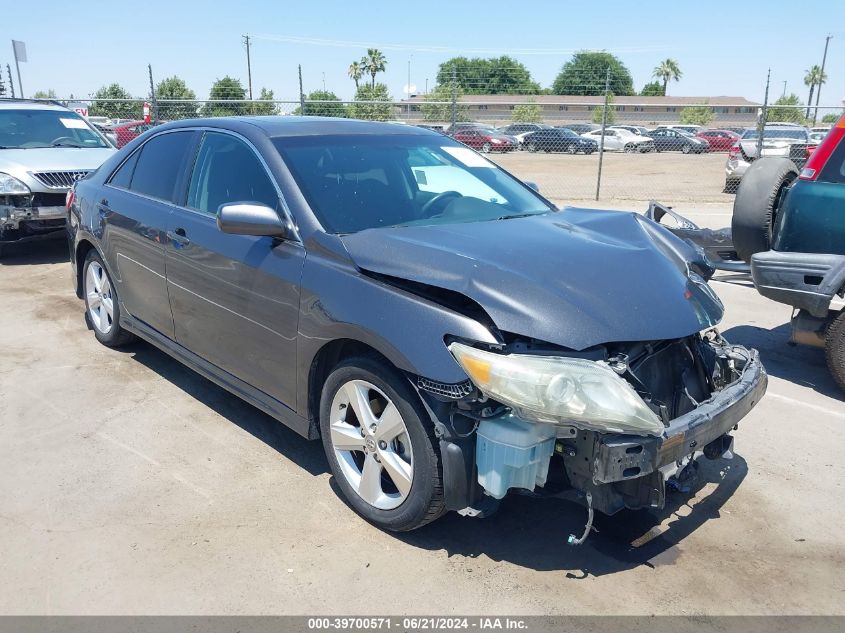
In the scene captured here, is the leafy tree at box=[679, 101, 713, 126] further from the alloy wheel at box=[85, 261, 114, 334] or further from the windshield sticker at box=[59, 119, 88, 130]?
the alloy wheel at box=[85, 261, 114, 334]

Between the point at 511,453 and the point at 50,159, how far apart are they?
7954 millimetres

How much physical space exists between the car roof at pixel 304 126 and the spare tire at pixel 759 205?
2.46 meters

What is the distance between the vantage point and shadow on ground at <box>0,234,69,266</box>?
8789mm

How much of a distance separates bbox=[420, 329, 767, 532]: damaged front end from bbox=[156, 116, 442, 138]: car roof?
73.2 inches

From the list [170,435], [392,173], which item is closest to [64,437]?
[170,435]

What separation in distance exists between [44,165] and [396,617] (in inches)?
302

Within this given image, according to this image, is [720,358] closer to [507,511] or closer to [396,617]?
[507,511]

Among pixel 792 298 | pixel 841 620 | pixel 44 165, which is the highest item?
pixel 44 165

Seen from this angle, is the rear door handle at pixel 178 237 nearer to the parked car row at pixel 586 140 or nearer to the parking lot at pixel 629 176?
the parking lot at pixel 629 176

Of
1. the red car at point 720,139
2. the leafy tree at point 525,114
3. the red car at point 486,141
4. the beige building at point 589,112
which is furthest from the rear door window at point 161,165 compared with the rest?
the leafy tree at point 525,114

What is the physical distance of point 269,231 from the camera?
3311mm

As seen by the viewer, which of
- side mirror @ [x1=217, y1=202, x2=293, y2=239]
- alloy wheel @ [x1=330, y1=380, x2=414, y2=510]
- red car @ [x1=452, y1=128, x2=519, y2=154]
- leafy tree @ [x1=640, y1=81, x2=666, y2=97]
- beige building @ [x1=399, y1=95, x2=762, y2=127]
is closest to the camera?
alloy wheel @ [x1=330, y1=380, x2=414, y2=510]

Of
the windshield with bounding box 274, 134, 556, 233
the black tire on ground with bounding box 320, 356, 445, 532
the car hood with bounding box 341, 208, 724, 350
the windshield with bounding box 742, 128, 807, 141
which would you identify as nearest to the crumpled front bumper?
the car hood with bounding box 341, 208, 724, 350

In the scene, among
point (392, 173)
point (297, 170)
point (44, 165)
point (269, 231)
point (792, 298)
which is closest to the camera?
point (269, 231)
